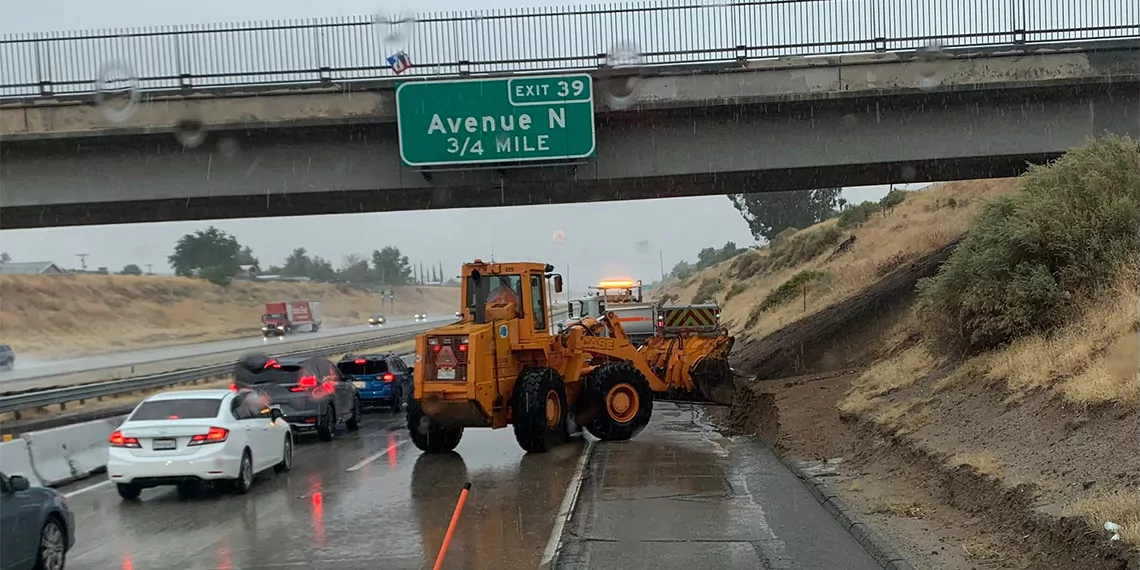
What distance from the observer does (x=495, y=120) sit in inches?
743

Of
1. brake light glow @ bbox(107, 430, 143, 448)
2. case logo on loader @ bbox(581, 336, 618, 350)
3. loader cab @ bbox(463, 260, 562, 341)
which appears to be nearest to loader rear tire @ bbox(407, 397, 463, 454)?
loader cab @ bbox(463, 260, 562, 341)

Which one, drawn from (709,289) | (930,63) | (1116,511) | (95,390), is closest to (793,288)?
(930,63)

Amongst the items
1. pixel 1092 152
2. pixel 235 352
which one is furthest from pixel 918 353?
pixel 235 352

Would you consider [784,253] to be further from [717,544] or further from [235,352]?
[717,544]

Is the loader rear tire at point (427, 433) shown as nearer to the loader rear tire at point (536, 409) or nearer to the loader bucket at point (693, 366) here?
the loader rear tire at point (536, 409)

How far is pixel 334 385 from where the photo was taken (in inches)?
772

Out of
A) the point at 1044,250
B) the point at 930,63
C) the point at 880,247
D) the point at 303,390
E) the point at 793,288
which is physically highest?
the point at 930,63

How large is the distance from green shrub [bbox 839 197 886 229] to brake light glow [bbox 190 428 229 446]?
164 feet

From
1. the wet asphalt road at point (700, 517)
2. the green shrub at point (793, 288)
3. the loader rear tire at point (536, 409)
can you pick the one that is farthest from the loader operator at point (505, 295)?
the green shrub at point (793, 288)

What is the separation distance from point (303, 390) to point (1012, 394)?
11950 mm

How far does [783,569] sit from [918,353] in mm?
9830

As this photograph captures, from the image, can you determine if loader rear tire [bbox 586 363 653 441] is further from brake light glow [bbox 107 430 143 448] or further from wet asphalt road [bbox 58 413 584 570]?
brake light glow [bbox 107 430 143 448]

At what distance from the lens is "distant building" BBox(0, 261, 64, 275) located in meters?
46.2

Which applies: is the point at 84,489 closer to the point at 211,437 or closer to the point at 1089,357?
the point at 211,437
